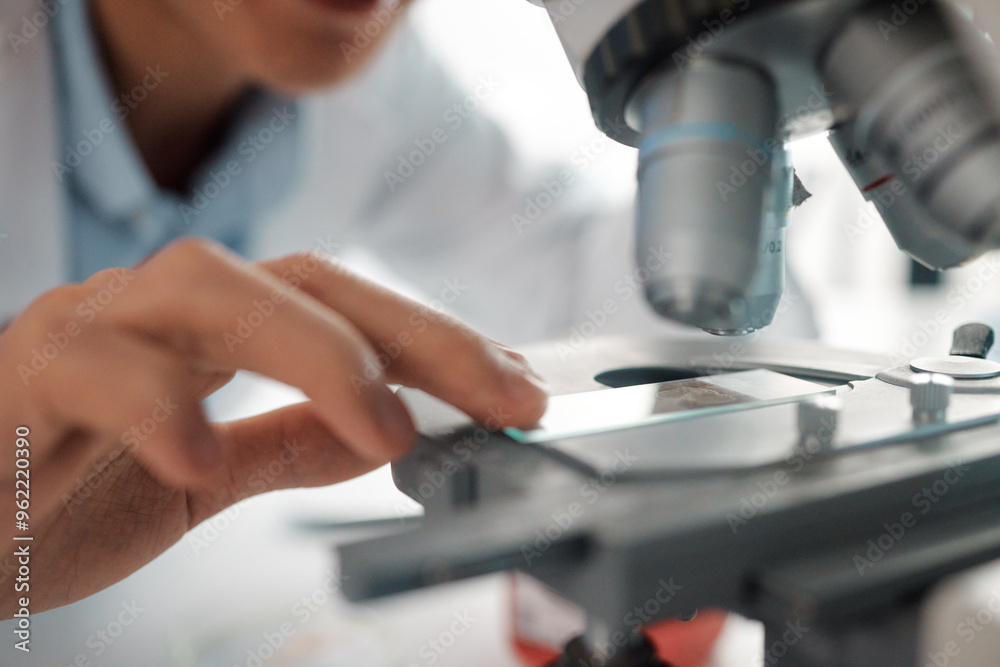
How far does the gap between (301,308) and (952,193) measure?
334mm

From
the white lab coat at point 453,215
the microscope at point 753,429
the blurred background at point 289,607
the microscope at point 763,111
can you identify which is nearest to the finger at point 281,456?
the blurred background at point 289,607

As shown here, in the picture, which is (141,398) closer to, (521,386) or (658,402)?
(521,386)

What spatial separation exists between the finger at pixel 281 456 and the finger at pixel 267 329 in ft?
0.73

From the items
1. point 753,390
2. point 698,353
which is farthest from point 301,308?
point 698,353

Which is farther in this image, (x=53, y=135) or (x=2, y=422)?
(x=53, y=135)

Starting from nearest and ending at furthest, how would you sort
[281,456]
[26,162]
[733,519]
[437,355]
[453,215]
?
[733,519] < [437,355] < [281,456] < [26,162] < [453,215]

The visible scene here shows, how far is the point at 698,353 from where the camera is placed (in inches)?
27.3

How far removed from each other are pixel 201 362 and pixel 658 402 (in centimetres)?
29

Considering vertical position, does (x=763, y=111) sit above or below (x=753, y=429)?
above

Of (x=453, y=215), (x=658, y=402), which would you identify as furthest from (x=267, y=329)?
(x=453, y=215)

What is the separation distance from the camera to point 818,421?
1.34ft

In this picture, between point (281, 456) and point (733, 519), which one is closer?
point (733, 519)

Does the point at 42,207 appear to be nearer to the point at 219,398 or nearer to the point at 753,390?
the point at 219,398

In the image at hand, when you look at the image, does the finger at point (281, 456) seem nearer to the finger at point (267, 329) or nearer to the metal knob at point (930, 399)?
the finger at point (267, 329)
